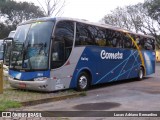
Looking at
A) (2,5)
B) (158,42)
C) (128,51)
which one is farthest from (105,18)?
(128,51)

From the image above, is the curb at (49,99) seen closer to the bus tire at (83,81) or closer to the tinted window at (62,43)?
the bus tire at (83,81)

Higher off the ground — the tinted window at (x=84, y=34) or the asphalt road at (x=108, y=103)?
the tinted window at (x=84, y=34)

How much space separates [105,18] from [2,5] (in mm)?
20388

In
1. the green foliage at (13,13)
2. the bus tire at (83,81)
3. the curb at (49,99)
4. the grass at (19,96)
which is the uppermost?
the green foliage at (13,13)

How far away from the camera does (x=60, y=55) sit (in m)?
13.1

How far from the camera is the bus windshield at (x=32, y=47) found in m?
12.8

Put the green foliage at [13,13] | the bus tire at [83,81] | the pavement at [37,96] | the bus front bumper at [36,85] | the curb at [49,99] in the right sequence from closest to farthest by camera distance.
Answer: the curb at [49,99], the pavement at [37,96], the bus front bumper at [36,85], the bus tire at [83,81], the green foliage at [13,13]

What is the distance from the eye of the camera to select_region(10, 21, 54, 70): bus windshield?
12.8m

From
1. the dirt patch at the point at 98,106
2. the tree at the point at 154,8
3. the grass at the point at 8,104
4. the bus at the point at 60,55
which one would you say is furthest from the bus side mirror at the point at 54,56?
the tree at the point at 154,8

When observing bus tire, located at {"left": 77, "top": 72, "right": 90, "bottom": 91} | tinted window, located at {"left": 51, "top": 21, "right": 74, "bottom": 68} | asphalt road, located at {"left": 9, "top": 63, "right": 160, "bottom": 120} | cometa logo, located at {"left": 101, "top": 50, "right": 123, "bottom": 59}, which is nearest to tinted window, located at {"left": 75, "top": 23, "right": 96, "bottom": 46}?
tinted window, located at {"left": 51, "top": 21, "right": 74, "bottom": 68}

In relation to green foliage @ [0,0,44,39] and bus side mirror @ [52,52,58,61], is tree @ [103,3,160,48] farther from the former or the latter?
bus side mirror @ [52,52,58,61]

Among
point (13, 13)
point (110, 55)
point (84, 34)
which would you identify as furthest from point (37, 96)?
point (13, 13)

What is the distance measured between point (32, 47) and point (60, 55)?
3.75 feet

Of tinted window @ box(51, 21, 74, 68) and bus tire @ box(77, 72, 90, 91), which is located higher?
tinted window @ box(51, 21, 74, 68)
